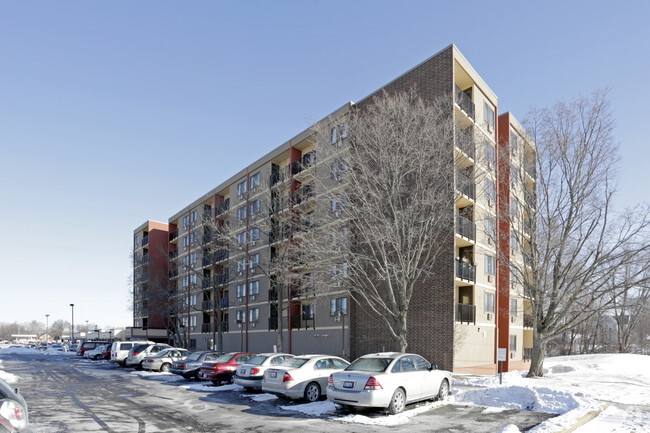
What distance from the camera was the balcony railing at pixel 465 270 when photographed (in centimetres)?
2723

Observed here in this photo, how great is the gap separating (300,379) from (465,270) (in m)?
15.1

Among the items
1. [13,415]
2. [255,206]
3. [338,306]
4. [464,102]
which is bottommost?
[338,306]

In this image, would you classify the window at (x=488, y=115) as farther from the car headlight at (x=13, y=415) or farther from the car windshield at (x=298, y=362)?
the car headlight at (x=13, y=415)

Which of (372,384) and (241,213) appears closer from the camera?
(372,384)

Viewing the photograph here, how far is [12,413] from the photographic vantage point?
5.98 m

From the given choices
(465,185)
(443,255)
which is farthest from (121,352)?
(465,185)

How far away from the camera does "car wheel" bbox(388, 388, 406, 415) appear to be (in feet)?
42.5

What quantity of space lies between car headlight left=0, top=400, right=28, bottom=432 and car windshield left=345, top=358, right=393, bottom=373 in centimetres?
895

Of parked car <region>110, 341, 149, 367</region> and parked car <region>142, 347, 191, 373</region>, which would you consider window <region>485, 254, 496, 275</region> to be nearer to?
parked car <region>142, 347, 191, 373</region>

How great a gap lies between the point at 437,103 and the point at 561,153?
6237mm

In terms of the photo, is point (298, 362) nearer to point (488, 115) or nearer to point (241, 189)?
point (488, 115)

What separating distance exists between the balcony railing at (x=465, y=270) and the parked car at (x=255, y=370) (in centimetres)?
1188

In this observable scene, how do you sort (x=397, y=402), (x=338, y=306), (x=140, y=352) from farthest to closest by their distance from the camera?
1. (x=338, y=306)
2. (x=140, y=352)
3. (x=397, y=402)

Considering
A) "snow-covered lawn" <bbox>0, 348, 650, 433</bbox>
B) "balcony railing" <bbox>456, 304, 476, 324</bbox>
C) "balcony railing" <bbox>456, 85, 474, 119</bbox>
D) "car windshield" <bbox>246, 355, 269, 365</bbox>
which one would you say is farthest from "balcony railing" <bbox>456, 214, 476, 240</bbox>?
"car windshield" <bbox>246, 355, 269, 365</bbox>
